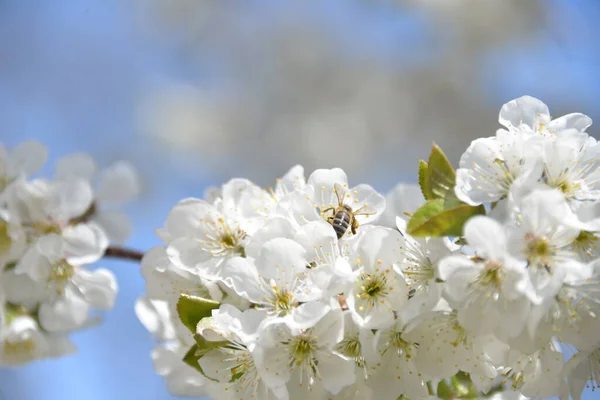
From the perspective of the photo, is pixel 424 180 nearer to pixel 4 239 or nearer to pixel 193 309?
pixel 193 309

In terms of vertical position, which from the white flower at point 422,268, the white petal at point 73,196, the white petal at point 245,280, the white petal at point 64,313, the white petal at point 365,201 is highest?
the white petal at point 365,201

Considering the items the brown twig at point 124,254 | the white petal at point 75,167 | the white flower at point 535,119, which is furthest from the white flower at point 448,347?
the white petal at point 75,167

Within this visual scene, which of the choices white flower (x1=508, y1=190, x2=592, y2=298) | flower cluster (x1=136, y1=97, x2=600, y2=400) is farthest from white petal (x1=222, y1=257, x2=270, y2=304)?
white flower (x1=508, y1=190, x2=592, y2=298)

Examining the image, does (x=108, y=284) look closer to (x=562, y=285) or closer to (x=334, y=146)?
(x=562, y=285)

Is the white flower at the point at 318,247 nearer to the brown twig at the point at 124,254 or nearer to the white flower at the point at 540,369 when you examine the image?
the white flower at the point at 540,369

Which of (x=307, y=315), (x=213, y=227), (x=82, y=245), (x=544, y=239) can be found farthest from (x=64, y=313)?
(x=544, y=239)

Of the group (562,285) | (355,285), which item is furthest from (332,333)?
(562,285)

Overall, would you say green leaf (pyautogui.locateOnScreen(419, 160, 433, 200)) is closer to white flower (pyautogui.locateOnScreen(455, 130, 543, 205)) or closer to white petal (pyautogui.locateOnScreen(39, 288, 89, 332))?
white flower (pyautogui.locateOnScreen(455, 130, 543, 205))
